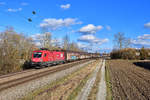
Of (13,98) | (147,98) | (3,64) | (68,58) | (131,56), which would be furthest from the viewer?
(131,56)

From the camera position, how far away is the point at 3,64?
1908 cm

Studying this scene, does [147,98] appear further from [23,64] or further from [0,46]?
[23,64]

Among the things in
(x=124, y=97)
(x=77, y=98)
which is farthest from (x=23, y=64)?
(x=124, y=97)

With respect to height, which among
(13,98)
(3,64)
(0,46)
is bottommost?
(13,98)

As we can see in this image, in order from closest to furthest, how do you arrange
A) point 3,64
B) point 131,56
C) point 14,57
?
point 3,64 < point 14,57 < point 131,56

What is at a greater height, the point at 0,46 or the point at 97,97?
the point at 0,46

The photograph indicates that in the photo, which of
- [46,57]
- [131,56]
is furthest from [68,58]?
[131,56]

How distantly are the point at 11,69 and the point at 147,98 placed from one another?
60.7 ft

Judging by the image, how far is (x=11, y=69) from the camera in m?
20.2

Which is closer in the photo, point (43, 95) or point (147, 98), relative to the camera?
point (147, 98)

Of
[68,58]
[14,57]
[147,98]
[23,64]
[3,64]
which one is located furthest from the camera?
[68,58]

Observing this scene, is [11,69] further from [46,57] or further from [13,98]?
[13,98]

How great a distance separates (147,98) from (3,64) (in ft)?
59.9

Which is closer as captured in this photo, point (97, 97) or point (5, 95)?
point (97, 97)
